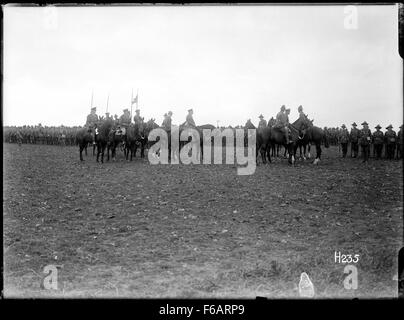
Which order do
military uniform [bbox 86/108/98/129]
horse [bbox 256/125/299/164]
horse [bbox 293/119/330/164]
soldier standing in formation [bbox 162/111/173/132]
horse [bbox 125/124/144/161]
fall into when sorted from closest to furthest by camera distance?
1. soldier standing in formation [bbox 162/111/173/132]
2. horse [bbox 256/125/299/164]
3. horse [bbox 293/119/330/164]
4. military uniform [bbox 86/108/98/129]
5. horse [bbox 125/124/144/161]

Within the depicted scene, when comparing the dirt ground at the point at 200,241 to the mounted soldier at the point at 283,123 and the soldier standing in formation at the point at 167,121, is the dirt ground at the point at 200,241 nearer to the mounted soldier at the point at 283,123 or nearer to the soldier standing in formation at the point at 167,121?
the soldier standing in formation at the point at 167,121

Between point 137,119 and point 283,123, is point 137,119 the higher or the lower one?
the higher one

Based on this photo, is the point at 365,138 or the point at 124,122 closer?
the point at 124,122

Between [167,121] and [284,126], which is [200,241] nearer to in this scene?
[167,121]

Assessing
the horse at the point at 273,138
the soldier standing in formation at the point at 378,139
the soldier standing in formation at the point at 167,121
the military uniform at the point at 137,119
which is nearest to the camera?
the soldier standing in formation at the point at 167,121

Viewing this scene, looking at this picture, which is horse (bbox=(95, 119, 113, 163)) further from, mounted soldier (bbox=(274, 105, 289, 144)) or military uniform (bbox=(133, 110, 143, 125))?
mounted soldier (bbox=(274, 105, 289, 144))

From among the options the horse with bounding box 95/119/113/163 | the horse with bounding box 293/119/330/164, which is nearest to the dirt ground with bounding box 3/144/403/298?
the horse with bounding box 293/119/330/164

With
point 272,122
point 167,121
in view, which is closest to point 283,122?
point 272,122

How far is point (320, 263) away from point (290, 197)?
3.14 meters

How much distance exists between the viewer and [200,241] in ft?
21.4

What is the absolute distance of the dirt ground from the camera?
223 inches

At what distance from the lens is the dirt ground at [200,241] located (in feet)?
18.5

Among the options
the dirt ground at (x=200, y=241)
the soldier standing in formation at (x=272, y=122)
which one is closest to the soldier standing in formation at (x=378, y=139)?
the soldier standing in formation at (x=272, y=122)
